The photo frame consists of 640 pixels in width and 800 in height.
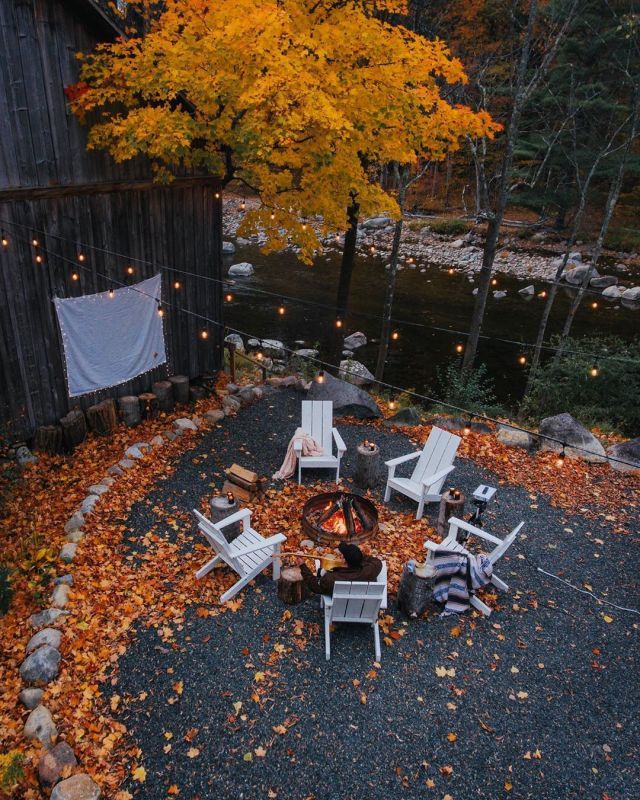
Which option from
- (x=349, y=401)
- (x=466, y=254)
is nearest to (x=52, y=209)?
(x=349, y=401)

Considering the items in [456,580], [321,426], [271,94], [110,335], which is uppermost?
[271,94]

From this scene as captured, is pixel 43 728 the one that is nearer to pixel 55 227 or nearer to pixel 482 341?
pixel 55 227

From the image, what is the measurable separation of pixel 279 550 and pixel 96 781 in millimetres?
2765

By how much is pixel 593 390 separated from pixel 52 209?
11899 mm

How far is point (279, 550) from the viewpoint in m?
6.50

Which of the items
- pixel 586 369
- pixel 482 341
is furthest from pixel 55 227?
pixel 482 341

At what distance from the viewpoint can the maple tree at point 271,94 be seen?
7672mm

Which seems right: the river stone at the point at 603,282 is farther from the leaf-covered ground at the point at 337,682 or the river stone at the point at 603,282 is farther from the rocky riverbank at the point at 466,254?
the leaf-covered ground at the point at 337,682

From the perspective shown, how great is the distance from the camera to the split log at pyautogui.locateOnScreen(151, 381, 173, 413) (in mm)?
10430

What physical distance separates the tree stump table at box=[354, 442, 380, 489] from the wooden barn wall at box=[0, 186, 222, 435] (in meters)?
4.50

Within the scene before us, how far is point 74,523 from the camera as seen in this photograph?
7289 millimetres

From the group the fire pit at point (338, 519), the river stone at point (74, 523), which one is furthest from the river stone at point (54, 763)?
the fire pit at point (338, 519)

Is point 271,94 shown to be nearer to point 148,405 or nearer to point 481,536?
point 148,405

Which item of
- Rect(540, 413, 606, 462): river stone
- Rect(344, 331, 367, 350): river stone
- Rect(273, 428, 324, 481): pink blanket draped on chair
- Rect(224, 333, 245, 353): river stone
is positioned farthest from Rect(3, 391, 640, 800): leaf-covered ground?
Rect(344, 331, 367, 350): river stone
